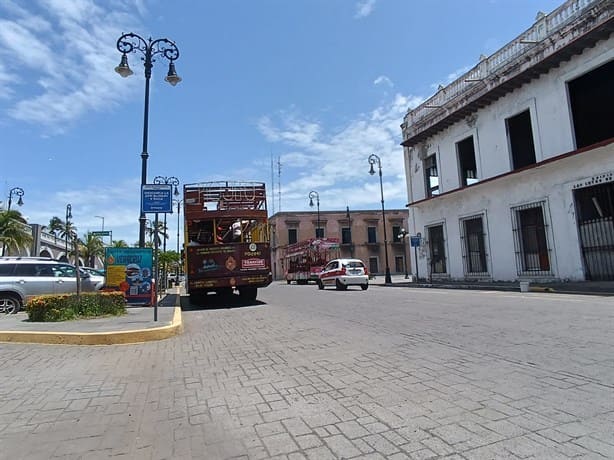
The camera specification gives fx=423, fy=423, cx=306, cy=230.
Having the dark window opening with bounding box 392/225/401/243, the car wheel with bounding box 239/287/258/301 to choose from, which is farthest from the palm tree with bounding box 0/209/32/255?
the dark window opening with bounding box 392/225/401/243

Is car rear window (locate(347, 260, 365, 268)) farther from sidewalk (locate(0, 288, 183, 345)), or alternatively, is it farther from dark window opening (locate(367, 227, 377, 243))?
dark window opening (locate(367, 227, 377, 243))

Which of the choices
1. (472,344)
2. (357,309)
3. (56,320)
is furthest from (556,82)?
(56,320)

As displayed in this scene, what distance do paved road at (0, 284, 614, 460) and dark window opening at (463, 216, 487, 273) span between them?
14.2 metres

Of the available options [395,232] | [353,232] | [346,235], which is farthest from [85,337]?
[395,232]

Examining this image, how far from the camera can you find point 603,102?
1783 cm

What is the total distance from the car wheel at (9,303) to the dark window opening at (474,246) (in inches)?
779

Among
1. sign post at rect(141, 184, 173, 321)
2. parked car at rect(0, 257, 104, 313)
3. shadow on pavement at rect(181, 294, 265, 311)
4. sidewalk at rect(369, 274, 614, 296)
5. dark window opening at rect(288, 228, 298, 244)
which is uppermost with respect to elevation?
dark window opening at rect(288, 228, 298, 244)

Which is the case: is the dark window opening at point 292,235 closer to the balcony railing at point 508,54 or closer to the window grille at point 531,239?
the balcony railing at point 508,54

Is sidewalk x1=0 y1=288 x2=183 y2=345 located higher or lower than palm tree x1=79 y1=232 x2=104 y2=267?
lower

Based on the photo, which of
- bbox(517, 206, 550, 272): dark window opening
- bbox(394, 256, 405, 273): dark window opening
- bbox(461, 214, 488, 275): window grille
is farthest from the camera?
bbox(394, 256, 405, 273): dark window opening

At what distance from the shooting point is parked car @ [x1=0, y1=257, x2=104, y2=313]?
13047mm

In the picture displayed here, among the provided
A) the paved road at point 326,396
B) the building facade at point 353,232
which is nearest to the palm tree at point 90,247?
the building facade at point 353,232

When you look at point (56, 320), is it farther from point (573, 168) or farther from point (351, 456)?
point (573, 168)

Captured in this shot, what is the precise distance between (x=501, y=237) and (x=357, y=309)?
1120 cm
